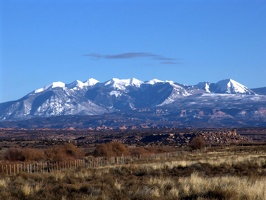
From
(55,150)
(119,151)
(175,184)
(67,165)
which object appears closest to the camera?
(175,184)

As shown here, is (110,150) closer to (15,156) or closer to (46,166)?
(15,156)

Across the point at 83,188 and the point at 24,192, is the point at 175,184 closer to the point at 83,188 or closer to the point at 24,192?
the point at 83,188

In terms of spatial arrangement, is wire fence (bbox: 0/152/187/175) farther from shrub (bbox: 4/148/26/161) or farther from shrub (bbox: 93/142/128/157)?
shrub (bbox: 93/142/128/157)

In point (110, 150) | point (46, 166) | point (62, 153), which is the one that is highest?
point (62, 153)

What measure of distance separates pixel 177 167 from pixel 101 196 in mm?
19599

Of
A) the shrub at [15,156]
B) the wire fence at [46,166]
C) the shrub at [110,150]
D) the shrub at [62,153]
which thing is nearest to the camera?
the wire fence at [46,166]

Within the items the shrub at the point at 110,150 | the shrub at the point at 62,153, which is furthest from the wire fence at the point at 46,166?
the shrub at the point at 110,150

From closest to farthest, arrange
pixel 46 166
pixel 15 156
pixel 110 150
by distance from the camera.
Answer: pixel 46 166 < pixel 15 156 < pixel 110 150

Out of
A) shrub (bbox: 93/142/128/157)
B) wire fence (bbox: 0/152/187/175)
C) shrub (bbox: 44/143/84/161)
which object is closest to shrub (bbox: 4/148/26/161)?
shrub (bbox: 44/143/84/161)

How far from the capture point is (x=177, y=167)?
123 feet

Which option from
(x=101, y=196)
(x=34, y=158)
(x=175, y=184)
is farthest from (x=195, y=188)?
(x=34, y=158)

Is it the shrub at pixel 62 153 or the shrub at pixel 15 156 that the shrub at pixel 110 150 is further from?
the shrub at pixel 15 156

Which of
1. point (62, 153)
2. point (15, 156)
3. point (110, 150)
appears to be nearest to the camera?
point (15, 156)

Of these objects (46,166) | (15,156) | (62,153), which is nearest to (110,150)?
(62,153)
